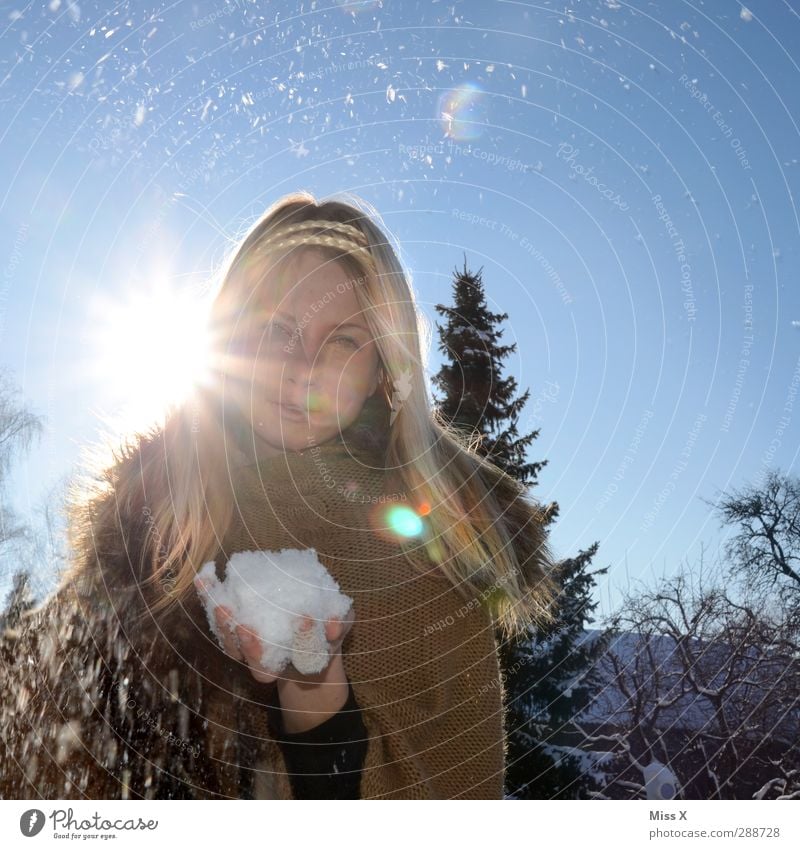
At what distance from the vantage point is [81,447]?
2.21 m

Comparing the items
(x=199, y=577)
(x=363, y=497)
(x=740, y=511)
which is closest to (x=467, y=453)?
(x=363, y=497)

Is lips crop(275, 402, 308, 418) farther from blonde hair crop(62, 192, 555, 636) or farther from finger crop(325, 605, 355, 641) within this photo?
finger crop(325, 605, 355, 641)

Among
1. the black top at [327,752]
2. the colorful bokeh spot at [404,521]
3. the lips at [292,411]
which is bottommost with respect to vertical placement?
the black top at [327,752]

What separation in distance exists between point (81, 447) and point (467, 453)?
44.4 inches

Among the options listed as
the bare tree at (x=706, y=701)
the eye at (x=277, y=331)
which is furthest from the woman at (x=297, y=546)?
the bare tree at (x=706, y=701)

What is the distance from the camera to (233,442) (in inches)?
88.4

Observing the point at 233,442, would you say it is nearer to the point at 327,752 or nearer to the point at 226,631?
the point at 226,631

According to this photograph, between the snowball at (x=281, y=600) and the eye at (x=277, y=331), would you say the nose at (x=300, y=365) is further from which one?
the snowball at (x=281, y=600)

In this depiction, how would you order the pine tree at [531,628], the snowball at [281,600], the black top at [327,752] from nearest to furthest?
the snowball at [281,600], the black top at [327,752], the pine tree at [531,628]

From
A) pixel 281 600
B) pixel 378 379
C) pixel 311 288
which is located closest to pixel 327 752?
pixel 281 600

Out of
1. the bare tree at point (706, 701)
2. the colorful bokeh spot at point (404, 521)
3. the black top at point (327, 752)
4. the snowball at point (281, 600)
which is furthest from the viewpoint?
the bare tree at point (706, 701)

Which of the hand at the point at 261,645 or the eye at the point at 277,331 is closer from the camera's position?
the hand at the point at 261,645

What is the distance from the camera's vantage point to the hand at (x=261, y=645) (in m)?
1.89
